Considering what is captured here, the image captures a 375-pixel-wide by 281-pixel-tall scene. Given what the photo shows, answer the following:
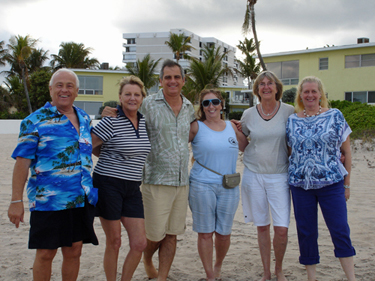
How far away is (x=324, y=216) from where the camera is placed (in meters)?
3.38

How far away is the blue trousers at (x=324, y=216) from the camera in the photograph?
3285 millimetres

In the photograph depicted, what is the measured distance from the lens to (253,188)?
12.2ft

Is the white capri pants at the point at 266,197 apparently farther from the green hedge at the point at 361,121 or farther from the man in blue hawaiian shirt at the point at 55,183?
the green hedge at the point at 361,121

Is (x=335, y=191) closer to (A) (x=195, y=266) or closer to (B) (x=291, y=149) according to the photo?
(B) (x=291, y=149)

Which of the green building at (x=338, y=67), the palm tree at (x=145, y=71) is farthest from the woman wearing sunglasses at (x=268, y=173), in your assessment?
the palm tree at (x=145, y=71)

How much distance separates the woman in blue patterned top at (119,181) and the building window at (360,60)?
24.6 meters

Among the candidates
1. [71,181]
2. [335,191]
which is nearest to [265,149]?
[335,191]

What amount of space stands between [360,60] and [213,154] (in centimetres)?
2419

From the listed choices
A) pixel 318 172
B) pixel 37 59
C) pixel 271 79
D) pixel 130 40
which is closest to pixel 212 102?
pixel 271 79

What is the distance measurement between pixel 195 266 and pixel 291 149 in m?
1.81

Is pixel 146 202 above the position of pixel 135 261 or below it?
above

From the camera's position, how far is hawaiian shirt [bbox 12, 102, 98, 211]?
2.61 m

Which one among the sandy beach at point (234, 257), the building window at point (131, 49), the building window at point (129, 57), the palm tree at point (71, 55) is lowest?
the sandy beach at point (234, 257)

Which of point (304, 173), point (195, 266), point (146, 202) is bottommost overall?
point (195, 266)
